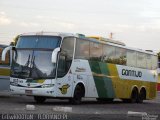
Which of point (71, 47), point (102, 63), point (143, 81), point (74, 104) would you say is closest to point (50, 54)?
point (71, 47)

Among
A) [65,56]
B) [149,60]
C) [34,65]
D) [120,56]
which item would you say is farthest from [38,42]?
[149,60]

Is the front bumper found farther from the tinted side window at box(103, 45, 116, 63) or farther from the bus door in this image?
the tinted side window at box(103, 45, 116, 63)

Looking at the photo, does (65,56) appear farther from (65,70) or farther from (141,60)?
(141,60)

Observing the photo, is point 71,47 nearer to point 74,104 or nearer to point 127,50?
point 74,104

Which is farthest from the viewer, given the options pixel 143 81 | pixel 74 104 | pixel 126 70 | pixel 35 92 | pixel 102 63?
pixel 143 81

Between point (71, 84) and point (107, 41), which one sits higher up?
point (107, 41)

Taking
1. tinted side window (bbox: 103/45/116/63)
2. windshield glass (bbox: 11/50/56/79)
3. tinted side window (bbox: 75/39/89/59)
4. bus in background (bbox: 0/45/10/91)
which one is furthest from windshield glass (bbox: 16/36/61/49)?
tinted side window (bbox: 103/45/116/63)

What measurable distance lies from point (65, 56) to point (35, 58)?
1.31 metres

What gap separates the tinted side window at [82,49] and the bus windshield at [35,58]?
1.39 metres

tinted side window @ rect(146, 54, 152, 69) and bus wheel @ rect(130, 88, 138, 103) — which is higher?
tinted side window @ rect(146, 54, 152, 69)

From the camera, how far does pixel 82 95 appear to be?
26.8m

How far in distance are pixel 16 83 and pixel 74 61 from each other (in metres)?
2.75

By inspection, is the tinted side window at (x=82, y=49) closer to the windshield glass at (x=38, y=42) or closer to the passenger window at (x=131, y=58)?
the windshield glass at (x=38, y=42)

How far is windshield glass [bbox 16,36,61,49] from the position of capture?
24922mm
